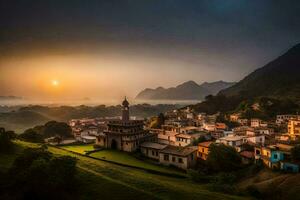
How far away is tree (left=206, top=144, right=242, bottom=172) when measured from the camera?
3884 cm

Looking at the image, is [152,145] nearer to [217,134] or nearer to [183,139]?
[183,139]

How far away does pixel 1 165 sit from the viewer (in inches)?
1137

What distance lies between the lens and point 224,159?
38781mm

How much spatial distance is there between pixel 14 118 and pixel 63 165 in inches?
5883

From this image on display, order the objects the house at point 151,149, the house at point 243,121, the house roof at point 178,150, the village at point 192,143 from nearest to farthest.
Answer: the village at point 192,143, the house roof at point 178,150, the house at point 151,149, the house at point 243,121

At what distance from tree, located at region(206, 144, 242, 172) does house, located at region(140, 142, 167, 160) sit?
10446 mm

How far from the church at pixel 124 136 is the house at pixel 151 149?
1.87 meters

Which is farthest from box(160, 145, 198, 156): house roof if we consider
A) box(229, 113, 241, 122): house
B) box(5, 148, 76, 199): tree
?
box(229, 113, 241, 122): house

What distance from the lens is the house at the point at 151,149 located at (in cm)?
4779

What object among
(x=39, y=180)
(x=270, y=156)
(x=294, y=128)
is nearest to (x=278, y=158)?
(x=270, y=156)

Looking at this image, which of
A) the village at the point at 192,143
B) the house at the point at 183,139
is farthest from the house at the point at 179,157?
the house at the point at 183,139

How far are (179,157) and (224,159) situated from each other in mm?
7085

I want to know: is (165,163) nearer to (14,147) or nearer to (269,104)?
(14,147)

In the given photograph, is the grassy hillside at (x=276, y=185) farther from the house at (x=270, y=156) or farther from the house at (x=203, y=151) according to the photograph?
the house at (x=203, y=151)
